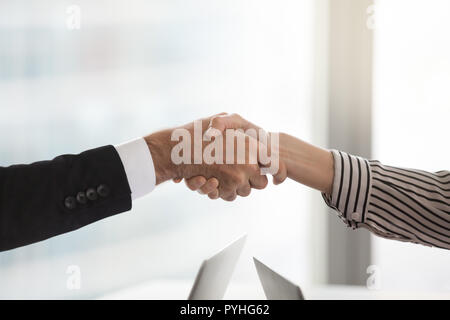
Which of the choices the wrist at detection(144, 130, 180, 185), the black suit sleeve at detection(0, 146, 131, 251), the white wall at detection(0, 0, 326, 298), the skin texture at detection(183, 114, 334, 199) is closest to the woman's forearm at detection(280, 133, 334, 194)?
the skin texture at detection(183, 114, 334, 199)

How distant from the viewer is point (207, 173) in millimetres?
1251

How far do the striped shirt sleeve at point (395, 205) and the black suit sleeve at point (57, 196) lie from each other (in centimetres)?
45

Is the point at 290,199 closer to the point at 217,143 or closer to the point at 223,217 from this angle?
the point at 223,217

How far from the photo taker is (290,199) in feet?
5.90

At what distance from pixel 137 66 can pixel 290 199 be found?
687mm

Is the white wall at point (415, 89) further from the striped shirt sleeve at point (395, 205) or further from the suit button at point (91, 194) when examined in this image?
the suit button at point (91, 194)

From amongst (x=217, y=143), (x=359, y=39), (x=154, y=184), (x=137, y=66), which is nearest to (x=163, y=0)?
(x=137, y=66)

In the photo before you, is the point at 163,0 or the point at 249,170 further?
the point at 163,0

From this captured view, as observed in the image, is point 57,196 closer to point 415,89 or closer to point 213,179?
point 213,179

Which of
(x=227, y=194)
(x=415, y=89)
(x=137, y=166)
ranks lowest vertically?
(x=227, y=194)

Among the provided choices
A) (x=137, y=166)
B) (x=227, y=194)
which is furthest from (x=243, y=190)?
(x=137, y=166)

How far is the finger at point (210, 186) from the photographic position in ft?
4.09

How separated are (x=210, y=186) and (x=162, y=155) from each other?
16cm

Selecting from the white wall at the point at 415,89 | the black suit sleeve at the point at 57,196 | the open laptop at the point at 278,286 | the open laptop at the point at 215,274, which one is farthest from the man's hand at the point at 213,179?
the white wall at the point at 415,89
